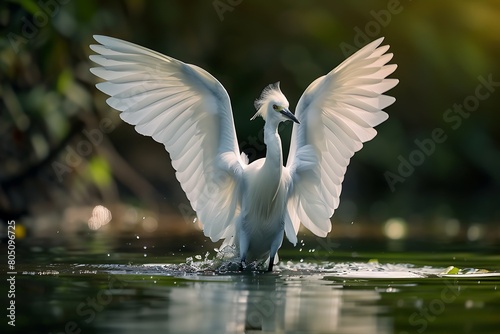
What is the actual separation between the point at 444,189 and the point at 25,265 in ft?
35.0

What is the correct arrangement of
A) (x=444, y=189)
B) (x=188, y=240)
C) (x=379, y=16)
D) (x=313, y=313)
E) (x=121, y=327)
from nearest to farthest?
(x=121, y=327)
(x=313, y=313)
(x=188, y=240)
(x=379, y=16)
(x=444, y=189)

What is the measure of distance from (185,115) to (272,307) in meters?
2.49

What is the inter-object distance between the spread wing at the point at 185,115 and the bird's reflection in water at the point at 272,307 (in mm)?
1171

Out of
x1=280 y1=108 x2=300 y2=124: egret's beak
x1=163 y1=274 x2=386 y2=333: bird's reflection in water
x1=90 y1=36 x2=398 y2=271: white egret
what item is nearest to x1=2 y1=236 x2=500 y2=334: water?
x1=163 y1=274 x2=386 y2=333: bird's reflection in water

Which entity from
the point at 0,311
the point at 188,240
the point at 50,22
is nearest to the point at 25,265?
the point at 0,311

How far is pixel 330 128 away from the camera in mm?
7660

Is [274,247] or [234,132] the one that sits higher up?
[234,132]

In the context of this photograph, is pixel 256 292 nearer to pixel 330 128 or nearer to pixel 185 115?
pixel 185 115

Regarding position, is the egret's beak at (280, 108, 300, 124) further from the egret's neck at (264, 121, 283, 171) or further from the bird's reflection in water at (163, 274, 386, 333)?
the bird's reflection in water at (163, 274, 386, 333)

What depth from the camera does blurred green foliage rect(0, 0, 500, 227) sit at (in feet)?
41.2

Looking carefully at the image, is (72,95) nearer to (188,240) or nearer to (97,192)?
(97,192)

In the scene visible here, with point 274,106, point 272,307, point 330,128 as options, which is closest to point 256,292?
point 272,307

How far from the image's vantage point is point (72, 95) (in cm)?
1205

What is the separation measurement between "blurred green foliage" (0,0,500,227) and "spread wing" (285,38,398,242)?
4.68 m
